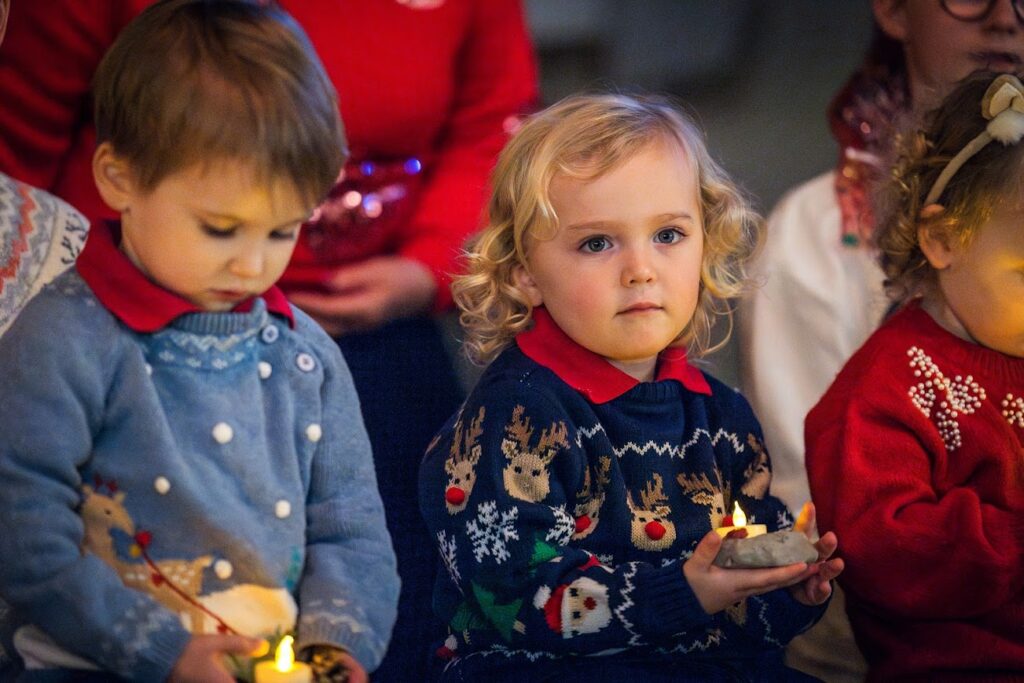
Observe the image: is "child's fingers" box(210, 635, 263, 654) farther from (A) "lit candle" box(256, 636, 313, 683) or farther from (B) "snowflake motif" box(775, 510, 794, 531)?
(B) "snowflake motif" box(775, 510, 794, 531)

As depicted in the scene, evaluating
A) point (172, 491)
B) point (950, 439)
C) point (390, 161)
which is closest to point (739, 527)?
point (950, 439)

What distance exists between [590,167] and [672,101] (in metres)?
0.27

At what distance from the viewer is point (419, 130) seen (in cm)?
194

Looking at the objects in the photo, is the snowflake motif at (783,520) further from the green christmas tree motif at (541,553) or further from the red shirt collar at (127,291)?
the red shirt collar at (127,291)

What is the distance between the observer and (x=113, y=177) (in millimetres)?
1294

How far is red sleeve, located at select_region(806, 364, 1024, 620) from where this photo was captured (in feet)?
5.11

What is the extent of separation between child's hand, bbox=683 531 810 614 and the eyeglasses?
965 mm

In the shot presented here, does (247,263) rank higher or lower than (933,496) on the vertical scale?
higher

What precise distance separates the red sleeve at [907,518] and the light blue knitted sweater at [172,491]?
574mm

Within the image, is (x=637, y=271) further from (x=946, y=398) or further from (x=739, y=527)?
(x=946, y=398)

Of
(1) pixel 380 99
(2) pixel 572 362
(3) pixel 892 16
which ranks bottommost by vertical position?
(2) pixel 572 362

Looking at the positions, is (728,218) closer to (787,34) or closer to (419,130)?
(419,130)

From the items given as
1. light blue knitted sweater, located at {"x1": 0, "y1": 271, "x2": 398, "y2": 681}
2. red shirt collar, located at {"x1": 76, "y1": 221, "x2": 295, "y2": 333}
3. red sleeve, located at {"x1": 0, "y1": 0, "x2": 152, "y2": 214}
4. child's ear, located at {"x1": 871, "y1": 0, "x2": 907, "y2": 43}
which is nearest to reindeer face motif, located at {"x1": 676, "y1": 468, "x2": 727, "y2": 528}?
light blue knitted sweater, located at {"x1": 0, "y1": 271, "x2": 398, "y2": 681}

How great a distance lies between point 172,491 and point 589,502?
488mm
